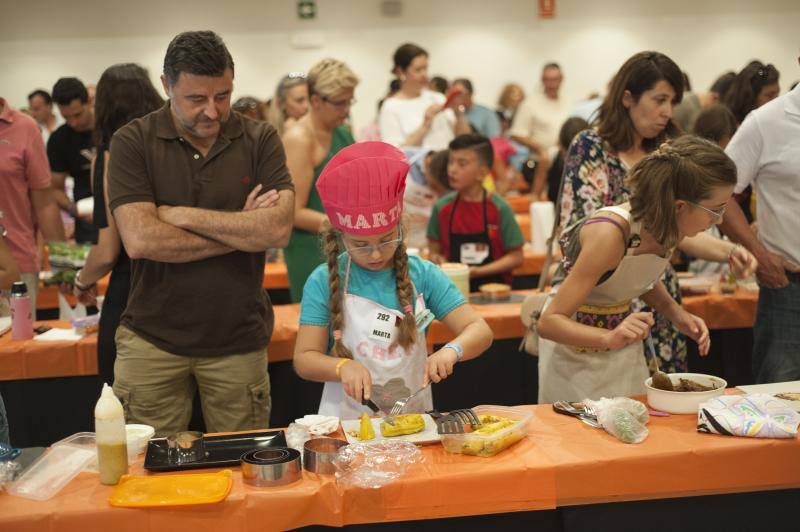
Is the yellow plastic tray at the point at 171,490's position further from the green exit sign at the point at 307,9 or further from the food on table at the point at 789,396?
the green exit sign at the point at 307,9

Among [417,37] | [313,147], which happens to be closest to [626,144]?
[313,147]

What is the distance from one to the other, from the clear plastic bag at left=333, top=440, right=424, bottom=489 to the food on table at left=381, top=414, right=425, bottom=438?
0.05 meters

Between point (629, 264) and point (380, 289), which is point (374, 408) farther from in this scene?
point (629, 264)

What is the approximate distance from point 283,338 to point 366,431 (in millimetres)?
1503

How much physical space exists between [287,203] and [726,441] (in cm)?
147

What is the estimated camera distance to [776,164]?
10.3 ft

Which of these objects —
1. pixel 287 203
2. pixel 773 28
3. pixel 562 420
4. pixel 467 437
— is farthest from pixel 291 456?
pixel 773 28

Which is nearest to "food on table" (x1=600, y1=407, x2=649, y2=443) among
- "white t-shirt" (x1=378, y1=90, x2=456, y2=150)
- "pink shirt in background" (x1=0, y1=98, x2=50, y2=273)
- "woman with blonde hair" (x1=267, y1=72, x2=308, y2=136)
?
"pink shirt in background" (x1=0, y1=98, x2=50, y2=273)

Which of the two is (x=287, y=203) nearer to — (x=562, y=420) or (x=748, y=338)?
(x=562, y=420)

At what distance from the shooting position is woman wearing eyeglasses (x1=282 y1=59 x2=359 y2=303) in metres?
3.94

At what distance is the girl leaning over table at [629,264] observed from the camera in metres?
2.45

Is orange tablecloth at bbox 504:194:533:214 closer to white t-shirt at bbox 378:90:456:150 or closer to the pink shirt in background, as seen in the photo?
white t-shirt at bbox 378:90:456:150

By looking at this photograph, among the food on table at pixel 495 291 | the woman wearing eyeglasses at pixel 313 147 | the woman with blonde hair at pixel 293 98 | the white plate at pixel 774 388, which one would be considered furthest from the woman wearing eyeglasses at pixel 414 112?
the white plate at pixel 774 388

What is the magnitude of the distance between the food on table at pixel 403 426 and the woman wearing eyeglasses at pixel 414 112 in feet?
12.7
